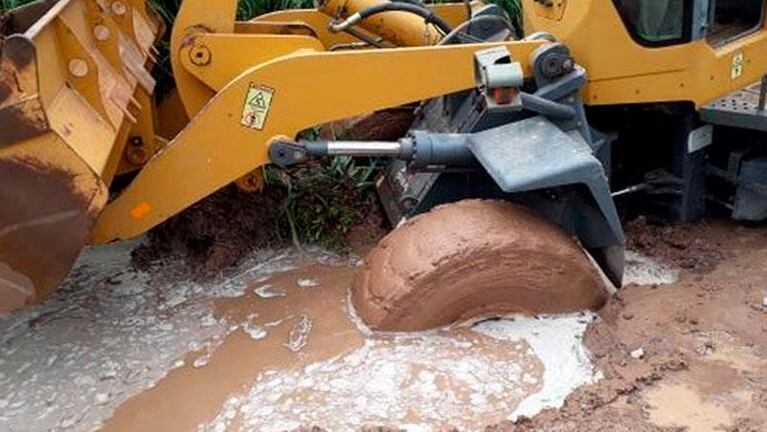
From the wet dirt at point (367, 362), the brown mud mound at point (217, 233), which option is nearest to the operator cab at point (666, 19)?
the wet dirt at point (367, 362)

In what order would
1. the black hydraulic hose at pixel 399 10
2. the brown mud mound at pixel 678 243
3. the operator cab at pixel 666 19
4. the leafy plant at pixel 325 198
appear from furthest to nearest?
the leafy plant at pixel 325 198
the black hydraulic hose at pixel 399 10
the brown mud mound at pixel 678 243
the operator cab at pixel 666 19

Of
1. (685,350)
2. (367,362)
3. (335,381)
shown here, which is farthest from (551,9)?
(335,381)

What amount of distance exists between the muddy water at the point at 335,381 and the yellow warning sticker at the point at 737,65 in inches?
66.8

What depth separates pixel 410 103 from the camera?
415cm

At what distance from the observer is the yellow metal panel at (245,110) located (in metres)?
3.79

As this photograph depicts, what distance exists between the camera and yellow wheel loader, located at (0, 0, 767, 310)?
3.28m

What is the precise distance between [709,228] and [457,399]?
1.91 metres

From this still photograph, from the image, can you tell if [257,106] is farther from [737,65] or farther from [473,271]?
[737,65]

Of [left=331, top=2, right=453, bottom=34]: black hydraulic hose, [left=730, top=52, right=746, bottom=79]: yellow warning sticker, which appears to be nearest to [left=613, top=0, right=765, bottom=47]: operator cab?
[left=730, top=52, right=746, bottom=79]: yellow warning sticker

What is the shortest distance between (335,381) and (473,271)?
25.6 inches

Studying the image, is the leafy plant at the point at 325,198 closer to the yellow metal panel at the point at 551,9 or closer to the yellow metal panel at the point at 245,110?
the yellow metal panel at the point at 245,110

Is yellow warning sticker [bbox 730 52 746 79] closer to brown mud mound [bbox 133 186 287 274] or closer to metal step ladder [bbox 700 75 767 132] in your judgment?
metal step ladder [bbox 700 75 767 132]

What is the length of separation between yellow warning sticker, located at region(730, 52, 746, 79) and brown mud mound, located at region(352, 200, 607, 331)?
1.23 meters

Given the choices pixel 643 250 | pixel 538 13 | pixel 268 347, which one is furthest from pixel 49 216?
pixel 643 250
